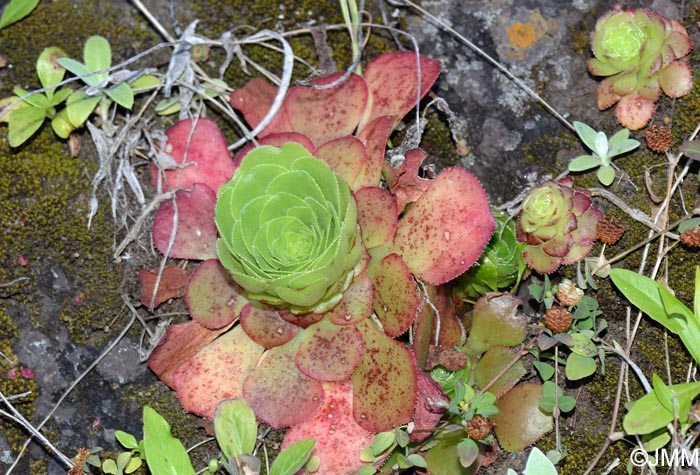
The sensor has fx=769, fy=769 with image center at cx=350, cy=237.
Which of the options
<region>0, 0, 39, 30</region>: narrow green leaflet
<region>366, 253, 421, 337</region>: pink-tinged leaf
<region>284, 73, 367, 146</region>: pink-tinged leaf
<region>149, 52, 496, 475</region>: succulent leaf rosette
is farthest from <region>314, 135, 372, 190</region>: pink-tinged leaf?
<region>0, 0, 39, 30</region>: narrow green leaflet

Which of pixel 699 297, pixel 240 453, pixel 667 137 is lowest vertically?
pixel 240 453

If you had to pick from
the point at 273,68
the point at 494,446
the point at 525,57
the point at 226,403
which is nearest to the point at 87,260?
the point at 226,403

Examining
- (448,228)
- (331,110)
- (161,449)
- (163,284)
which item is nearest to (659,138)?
(448,228)

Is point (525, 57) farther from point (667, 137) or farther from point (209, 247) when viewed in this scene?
point (209, 247)

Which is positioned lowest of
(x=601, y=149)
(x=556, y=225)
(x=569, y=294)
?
(x=569, y=294)

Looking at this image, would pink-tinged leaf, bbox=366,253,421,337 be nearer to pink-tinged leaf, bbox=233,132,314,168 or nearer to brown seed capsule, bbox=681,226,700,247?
pink-tinged leaf, bbox=233,132,314,168

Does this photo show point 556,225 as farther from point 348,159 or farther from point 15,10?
point 15,10

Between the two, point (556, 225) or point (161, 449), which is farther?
point (556, 225)
